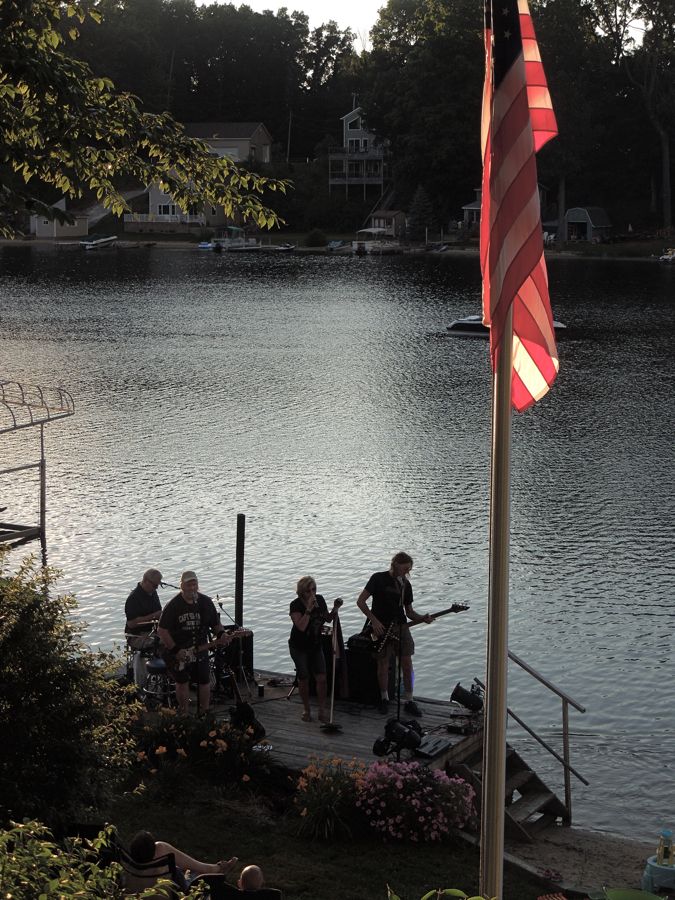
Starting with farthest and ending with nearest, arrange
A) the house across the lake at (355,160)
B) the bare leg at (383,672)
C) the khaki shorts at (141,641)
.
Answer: the house across the lake at (355,160), the khaki shorts at (141,641), the bare leg at (383,672)

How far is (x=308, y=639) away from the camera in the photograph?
49.3 feet

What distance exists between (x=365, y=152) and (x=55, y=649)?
127 metres

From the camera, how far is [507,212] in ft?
25.7

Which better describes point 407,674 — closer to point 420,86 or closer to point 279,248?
point 420,86

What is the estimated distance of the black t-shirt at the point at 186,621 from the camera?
48.5 ft

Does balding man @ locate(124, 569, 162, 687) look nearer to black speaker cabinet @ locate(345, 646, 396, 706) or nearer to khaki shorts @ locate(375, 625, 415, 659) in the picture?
black speaker cabinet @ locate(345, 646, 396, 706)

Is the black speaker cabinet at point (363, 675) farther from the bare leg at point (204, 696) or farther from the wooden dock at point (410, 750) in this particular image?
the bare leg at point (204, 696)

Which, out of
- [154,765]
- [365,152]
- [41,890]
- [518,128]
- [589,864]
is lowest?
[589,864]

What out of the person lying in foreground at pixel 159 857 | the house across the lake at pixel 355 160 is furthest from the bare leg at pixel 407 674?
the house across the lake at pixel 355 160

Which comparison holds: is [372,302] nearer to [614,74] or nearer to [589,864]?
[614,74]

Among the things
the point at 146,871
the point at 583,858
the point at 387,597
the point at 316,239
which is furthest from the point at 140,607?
the point at 316,239

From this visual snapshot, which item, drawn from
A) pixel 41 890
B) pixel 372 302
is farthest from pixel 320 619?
pixel 372 302

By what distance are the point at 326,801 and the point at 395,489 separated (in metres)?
21.0

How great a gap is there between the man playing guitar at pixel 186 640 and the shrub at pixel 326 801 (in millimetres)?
2096
